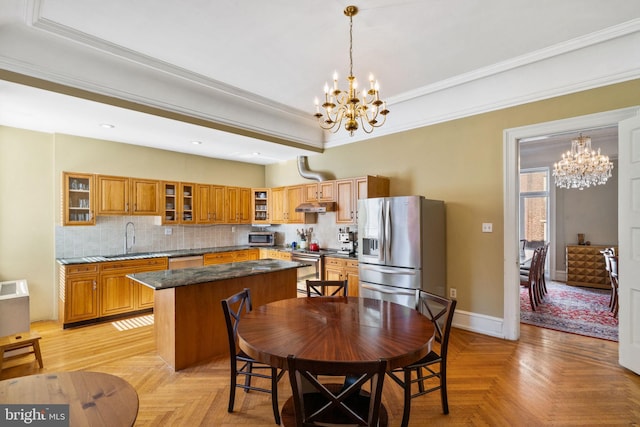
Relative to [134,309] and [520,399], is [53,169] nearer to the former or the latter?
[134,309]

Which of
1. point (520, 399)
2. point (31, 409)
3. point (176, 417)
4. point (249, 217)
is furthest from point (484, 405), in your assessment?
point (249, 217)

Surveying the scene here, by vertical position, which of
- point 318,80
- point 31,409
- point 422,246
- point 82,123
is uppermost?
point 318,80

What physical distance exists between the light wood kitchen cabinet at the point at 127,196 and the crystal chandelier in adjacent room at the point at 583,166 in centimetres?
706

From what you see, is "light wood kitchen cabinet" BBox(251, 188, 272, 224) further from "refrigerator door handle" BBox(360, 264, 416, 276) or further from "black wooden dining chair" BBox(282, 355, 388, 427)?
"black wooden dining chair" BBox(282, 355, 388, 427)

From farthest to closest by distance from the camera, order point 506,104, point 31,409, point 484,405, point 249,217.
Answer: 1. point 249,217
2. point 506,104
3. point 484,405
4. point 31,409

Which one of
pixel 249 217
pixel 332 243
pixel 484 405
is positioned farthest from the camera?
pixel 249 217

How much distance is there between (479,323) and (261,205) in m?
4.53

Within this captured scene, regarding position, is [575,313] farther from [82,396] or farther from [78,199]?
[78,199]

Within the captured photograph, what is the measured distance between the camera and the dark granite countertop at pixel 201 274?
276 centimetres

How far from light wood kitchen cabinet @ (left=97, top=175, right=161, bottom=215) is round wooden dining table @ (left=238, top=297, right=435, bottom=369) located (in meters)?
3.59

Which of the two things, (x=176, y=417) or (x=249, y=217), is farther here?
(x=249, y=217)

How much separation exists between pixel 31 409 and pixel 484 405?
8.94 ft

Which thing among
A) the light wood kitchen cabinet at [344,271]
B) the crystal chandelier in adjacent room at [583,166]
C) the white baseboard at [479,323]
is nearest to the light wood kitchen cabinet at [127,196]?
the light wood kitchen cabinet at [344,271]

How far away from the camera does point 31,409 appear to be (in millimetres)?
1138
